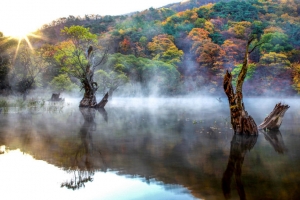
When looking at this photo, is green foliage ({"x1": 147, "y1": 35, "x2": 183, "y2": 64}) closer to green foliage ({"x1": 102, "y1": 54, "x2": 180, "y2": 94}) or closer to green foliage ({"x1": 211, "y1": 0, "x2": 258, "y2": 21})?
green foliage ({"x1": 102, "y1": 54, "x2": 180, "y2": 94})

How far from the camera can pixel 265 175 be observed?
786 cm

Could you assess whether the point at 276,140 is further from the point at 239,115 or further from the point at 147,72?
the point at 147,72

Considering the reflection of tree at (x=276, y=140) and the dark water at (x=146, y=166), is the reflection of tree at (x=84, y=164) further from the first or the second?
the reflection of tree at (x=276, y=140)

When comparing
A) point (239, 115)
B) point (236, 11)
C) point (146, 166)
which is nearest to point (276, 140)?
point (239, 115)

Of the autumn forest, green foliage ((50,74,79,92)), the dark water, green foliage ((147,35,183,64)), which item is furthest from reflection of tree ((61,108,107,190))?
green foliage ((147,35,183,64))

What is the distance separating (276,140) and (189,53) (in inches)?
2143

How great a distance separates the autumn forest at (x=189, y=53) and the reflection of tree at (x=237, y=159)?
29477mm

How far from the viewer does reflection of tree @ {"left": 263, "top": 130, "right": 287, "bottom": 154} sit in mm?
11228

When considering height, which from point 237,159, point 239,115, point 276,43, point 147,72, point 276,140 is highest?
point 276,43

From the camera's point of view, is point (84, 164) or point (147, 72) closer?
point (84, 164)

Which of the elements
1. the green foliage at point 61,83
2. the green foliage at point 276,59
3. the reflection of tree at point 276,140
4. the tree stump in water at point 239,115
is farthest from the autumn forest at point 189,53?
the reflection of tree at point 276,140

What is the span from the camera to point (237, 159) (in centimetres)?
954

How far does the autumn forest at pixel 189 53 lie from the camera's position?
49.1 metres

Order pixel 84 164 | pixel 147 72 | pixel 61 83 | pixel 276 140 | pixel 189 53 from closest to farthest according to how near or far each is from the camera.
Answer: pixel 84 164 → pixel 276 140 → pixel 61 83 → pixel 147 72 → pixel 189 53
